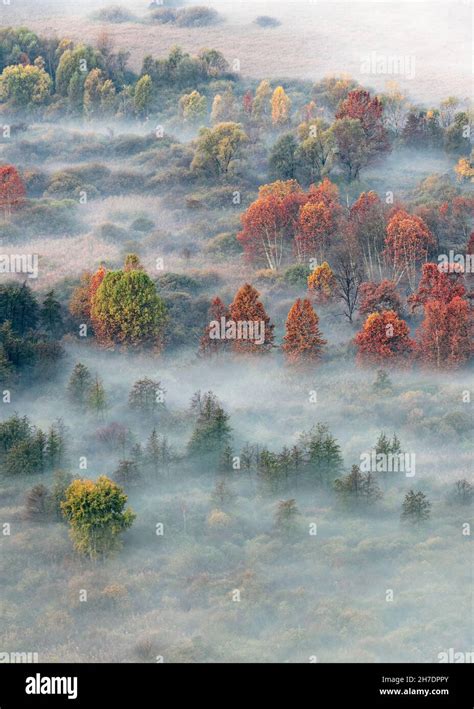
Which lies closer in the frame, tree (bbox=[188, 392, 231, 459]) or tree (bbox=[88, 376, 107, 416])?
tree (bbox=[188, 392, 231, 459])

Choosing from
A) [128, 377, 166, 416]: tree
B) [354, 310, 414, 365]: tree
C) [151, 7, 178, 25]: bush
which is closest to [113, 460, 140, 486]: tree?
[128, 377, 166, 416]: tree

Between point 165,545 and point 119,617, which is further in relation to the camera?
point 165,545

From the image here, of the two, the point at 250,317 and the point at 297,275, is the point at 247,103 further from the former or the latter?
the point at 250,317

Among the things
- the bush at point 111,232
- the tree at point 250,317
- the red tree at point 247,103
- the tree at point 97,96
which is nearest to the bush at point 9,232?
the bush at point 111,232

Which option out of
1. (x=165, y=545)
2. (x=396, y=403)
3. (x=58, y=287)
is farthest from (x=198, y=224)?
(x=165, y=545)

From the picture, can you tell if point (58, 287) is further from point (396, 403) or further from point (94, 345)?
point (396, 403)

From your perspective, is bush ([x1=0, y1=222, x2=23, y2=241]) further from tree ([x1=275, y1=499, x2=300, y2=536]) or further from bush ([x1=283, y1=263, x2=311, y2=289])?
tree ([x1=275, y1=499, x2=300, y2=536])

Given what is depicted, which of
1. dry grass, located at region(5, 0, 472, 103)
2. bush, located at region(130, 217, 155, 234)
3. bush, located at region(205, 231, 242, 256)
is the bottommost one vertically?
bush, located at region(205, 231, 242, 256)

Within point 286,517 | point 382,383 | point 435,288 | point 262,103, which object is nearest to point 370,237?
point 435,288
